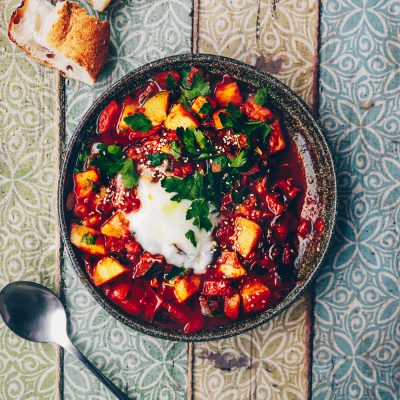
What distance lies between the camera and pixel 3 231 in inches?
97.7

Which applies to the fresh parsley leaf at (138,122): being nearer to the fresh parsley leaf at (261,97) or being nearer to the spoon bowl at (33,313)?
the fresh parsley leaf at (261,97)

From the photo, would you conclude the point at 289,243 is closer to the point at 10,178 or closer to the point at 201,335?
the point at 201,335

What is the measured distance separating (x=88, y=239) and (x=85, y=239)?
0.02 meters

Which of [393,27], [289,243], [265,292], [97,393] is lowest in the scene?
[97,393]

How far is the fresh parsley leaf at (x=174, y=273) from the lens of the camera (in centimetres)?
223

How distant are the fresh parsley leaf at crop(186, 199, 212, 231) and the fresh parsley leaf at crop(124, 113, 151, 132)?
15.1 inches

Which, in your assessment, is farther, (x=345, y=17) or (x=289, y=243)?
(x=345, y=17)

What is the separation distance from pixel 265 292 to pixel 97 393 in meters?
0.99

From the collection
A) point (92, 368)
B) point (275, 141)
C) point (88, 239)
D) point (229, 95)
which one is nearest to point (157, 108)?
point (229, 95)

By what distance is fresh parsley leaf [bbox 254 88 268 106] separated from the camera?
2.19m

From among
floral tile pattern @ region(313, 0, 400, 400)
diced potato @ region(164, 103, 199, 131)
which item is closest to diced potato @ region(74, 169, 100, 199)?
diced potato @ region(164, 103, 199, 131)

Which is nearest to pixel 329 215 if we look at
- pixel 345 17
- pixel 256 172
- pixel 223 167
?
pixel 256 172

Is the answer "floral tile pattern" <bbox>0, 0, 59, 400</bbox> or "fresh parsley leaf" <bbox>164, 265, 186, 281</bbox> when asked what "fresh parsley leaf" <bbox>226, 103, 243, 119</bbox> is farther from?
"floral tile pattern" <bbox>0, 0, 59, 400</bbox>

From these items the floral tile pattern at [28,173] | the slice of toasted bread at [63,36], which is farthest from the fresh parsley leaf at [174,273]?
the slice of toasted bread at [63,36]
